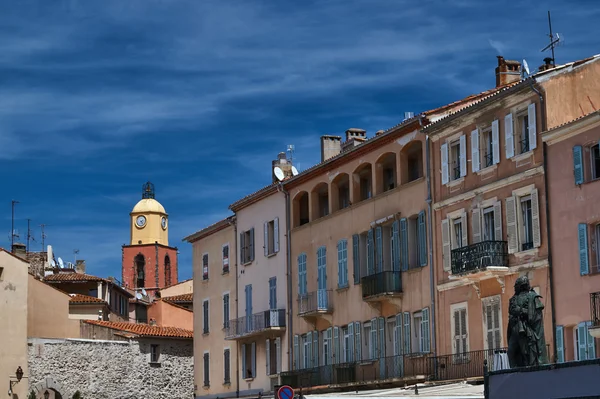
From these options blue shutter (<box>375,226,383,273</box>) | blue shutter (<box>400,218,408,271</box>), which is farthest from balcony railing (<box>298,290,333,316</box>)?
blue shutter (<box>400,218,408,271</box>)

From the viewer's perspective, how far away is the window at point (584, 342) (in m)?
36.1

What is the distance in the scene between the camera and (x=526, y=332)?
1049 inches

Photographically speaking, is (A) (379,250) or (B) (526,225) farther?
(A) (379,250)

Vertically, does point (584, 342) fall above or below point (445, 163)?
below

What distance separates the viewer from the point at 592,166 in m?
36.8

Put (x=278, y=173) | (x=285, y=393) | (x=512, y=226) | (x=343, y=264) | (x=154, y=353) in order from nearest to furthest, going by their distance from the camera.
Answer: (x=285, y=393)
(x=512, y=226)
(x=343, y=264)
(x=278, y=173)
(x=154, y=353)

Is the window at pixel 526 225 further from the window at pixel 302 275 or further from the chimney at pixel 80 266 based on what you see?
the chimney at pixel 80 266

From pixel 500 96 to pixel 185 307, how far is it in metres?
55.0

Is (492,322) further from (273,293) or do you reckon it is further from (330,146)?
(330,146)

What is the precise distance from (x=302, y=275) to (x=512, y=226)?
1503cm

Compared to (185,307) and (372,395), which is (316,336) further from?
(185,307)

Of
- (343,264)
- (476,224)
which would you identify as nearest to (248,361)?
(343,264)

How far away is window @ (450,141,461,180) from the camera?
43.4m

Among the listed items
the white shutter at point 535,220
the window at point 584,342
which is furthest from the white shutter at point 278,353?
the window at point 584,342
